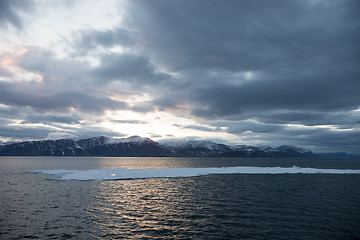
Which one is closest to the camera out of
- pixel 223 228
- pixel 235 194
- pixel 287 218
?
pixel 223 228

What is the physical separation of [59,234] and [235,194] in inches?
1138

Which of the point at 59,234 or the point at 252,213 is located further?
the point at 252,213

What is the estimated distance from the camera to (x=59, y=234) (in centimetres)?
1980

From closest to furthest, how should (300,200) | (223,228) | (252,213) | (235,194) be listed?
(223,228) < (252,213) < (300,200) < (235,194)

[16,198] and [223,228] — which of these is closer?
[223,228]

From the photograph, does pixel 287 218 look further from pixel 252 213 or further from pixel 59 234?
pixel 59 234

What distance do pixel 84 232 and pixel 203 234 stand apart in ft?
36.4

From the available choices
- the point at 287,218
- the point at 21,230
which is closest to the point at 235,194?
the point at 287,218

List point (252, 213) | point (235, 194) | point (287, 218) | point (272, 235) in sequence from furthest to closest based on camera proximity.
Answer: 1. point (235, 194)
2. point (252, 213)
3. point (287, 218)
4. point (272, 235)

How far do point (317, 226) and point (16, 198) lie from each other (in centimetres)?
4261

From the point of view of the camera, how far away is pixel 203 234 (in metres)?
20.0

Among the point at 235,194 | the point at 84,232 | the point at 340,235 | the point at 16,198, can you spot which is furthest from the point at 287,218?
the point at 16,198

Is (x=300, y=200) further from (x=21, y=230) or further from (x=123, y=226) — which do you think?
(x=21, y=230)

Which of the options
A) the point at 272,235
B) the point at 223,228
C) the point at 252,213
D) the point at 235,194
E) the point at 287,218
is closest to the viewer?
the point at 272,235
